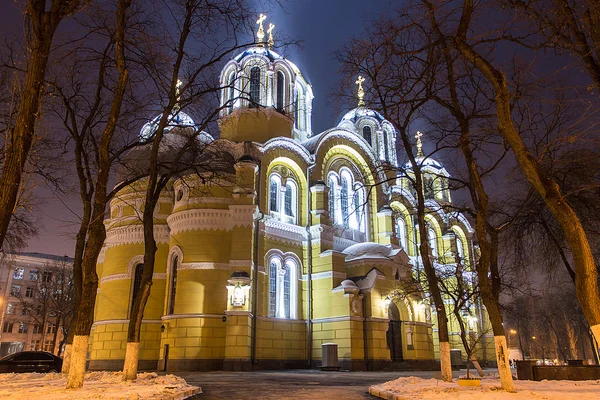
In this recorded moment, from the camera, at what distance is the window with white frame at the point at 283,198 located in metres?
25.5

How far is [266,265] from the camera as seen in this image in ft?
77.5

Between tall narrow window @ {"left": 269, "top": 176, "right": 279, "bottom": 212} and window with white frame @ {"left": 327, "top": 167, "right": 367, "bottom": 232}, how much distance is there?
3527mm

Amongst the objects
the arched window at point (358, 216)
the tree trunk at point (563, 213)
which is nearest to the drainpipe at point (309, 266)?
the arched window at point (358, 216)

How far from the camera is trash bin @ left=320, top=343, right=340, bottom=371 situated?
2186cm

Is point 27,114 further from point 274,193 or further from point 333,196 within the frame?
point 333,196

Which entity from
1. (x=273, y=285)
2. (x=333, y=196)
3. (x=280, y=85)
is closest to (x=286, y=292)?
(x=273, y=285)

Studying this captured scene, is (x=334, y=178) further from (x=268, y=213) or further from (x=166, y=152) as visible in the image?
(x=166, y=152)

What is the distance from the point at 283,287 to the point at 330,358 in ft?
14.0

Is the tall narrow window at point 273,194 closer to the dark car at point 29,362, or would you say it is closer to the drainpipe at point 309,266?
the drainpipe at point 309,266

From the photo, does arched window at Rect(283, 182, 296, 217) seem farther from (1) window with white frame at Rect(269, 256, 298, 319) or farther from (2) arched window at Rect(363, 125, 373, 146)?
(2) arched window at Rect(363, 125, 373, 146)

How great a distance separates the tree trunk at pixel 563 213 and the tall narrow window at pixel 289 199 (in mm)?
17699

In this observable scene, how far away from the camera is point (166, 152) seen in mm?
27781

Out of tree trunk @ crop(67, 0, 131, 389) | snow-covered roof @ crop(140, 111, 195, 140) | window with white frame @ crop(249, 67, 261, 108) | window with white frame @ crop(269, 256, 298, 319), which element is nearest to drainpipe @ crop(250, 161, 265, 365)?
window with white frame @ crop(269, 256, 298, 319)

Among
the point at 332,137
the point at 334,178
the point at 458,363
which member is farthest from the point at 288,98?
the point at 458,363
